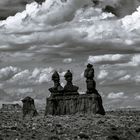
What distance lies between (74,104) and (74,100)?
644mm

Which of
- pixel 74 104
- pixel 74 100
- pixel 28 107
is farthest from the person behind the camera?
pixel 74 100

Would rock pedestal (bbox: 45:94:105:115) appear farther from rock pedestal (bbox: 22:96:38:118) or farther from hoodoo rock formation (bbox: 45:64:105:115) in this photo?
rock pedestal (bbox: 22:96:38:118)

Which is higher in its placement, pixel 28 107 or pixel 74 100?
pixel 74 100

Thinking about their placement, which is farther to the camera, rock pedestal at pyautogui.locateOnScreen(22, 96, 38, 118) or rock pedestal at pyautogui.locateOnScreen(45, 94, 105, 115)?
rock pedestal at pyautogui.locateOnScreen(45, 94, 105, 115)

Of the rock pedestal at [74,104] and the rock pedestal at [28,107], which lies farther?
the rock pedestal at [74,104]

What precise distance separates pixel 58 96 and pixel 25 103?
7.55 m

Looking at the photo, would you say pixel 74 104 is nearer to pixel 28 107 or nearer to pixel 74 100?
pixel 74 100

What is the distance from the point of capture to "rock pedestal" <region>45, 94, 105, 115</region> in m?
71.7

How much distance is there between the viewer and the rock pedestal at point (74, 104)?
71650mm

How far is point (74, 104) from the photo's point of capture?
244 ft

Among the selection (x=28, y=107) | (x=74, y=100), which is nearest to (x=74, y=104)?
(x=74, y=100)

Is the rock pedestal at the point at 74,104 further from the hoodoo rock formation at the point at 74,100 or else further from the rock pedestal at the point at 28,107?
the rock pedestal at the point at 28,107

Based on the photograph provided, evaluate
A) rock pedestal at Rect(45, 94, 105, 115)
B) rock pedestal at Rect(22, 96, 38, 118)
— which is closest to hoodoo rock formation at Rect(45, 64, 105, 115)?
rock pedestal at Rect(45, 94, 105, 115)

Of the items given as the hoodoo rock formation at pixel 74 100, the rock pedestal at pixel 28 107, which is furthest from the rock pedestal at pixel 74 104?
the rock pedestal at pixel 28 107
